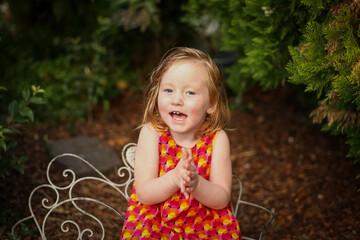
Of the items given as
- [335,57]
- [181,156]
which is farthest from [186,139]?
[335,57]

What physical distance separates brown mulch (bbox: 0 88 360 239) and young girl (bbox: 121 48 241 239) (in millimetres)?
990

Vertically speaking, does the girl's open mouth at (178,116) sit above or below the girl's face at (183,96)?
below

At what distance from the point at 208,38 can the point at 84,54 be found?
5.44 ft

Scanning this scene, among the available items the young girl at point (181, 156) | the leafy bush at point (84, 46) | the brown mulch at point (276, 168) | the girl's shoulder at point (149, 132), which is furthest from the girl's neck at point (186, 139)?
the leafy bush at point (84, 46)

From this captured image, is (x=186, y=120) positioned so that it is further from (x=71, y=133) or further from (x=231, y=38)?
(x=71, y=133)

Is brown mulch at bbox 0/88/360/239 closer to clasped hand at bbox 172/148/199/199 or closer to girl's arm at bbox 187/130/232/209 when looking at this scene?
girl's arm at bbox 187/130/232/209

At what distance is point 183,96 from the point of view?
1947 millimetres

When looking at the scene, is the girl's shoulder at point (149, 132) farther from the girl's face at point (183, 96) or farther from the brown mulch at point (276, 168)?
the brown mulch at point (276, 168)

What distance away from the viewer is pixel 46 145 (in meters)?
3.76

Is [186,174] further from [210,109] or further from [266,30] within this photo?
[266,30]

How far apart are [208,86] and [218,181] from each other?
520mm

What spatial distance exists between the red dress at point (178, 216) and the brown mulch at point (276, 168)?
922 millimetres

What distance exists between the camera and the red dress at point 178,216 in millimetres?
2037

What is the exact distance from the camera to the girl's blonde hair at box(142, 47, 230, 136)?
6.61 feet
